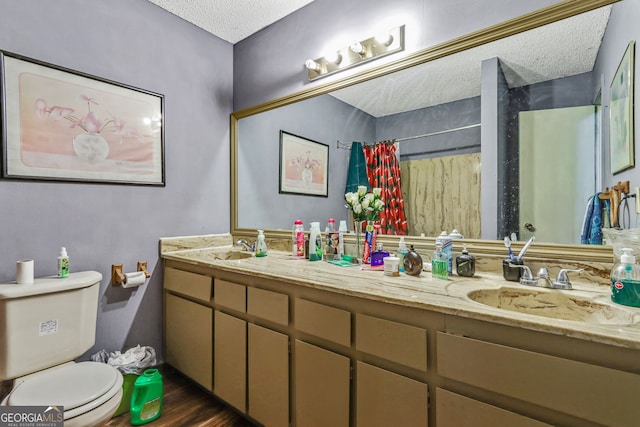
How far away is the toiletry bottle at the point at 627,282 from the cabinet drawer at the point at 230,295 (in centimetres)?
151

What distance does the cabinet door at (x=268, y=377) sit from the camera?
1.46 meters

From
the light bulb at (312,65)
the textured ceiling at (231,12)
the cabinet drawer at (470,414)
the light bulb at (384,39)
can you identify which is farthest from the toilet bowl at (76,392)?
the textured ceiling at (231,12)

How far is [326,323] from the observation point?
130 centimetres

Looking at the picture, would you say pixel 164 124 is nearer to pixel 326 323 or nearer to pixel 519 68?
pixel 326 323

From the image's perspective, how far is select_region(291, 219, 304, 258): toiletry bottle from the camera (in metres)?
2.10

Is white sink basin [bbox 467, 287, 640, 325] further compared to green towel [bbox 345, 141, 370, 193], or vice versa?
green towel [bbox 345, 141, 370, 193]

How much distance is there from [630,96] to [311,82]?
5.39ft

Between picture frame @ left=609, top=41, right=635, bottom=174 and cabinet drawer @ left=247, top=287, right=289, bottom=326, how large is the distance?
1.46 m

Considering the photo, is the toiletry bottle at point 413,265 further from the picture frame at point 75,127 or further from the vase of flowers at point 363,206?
the picture frame at point 75,127

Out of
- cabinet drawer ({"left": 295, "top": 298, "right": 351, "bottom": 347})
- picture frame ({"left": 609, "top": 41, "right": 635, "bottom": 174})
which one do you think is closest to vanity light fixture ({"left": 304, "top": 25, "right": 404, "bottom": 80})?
picture frame ({"left": 609, "top": 41, "right": 635, "bottom": 174})

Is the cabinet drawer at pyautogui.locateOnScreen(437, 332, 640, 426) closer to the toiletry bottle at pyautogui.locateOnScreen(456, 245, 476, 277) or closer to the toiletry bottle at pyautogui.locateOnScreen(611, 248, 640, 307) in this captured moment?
the toiletry bottle at pyautogui.locateOnScreen(611, 248, 640, 307)

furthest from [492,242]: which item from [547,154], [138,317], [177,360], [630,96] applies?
[138,317]

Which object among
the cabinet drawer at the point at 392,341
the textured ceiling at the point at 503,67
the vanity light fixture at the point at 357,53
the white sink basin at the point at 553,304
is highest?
the vanity light fixture at the point at 357,53


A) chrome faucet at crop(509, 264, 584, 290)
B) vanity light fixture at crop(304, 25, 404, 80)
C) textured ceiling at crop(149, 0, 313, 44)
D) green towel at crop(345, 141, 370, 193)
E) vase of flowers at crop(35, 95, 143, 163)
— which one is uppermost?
textured ceiling at crop(149, 0, 313, 44)
